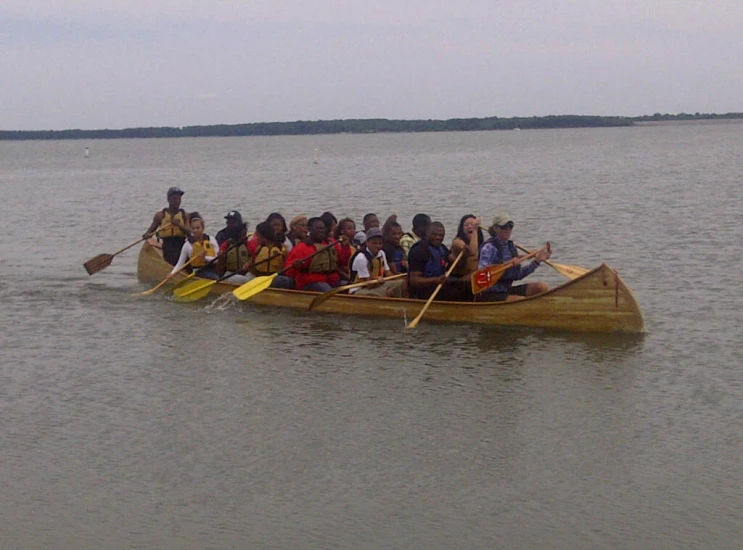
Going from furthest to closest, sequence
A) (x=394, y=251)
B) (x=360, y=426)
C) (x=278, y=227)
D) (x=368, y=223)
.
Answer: (x=278, y=227), (x=368, y=223), (x=394, y=251), (x=360, y=426)

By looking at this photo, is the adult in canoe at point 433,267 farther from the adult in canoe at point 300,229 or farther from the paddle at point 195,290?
the paddle at point 195,290

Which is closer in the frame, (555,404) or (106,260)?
(555,404)

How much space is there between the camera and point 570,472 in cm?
819

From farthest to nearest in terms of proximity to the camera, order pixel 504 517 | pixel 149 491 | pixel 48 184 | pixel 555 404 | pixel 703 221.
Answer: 1. pixel 48 184
2. pixel 703 221
3. pixel 555 404
4. pixel 149 491
5. pixel 504 517

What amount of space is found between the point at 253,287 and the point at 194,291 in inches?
51.8

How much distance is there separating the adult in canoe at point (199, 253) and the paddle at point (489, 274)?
14.3 feet

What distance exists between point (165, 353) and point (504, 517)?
612 centimetres

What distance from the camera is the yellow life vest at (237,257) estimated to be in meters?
15.7

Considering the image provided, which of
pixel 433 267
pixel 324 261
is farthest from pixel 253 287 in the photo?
pixel 433 267

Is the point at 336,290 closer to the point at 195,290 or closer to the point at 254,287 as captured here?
the point at 254,287

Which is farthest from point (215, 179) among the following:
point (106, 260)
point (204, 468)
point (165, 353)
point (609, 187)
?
point (204, 468)

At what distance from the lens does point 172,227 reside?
17312mm

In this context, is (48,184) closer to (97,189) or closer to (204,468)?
(97,189)

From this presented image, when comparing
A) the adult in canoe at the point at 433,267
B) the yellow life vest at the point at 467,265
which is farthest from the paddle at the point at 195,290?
the yellow life vest at the point at 467,265
